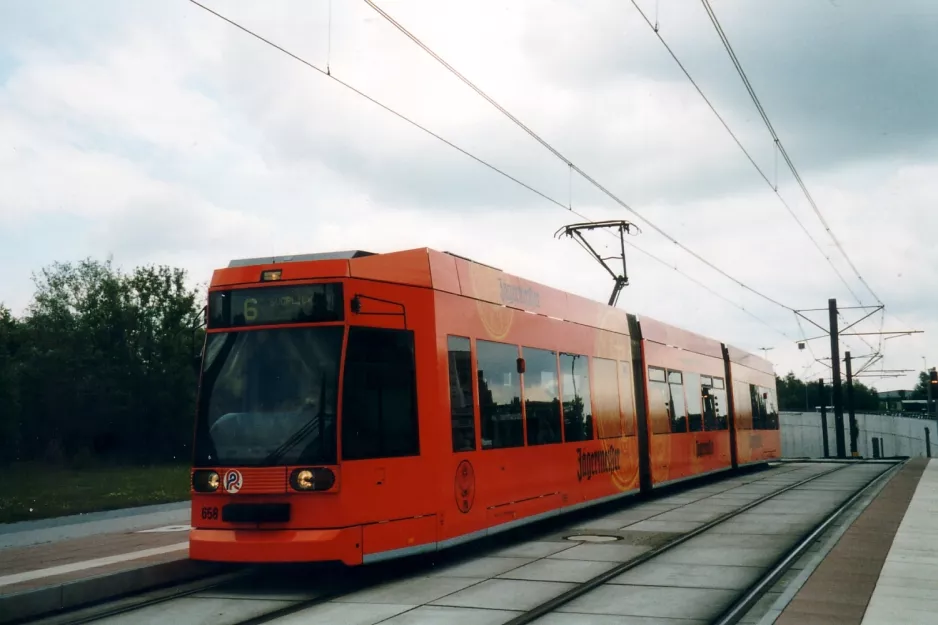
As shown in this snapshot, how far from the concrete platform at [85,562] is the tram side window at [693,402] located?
10616mm

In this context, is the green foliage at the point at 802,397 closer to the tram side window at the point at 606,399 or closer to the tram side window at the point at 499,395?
the tram side window at the point at 606,399

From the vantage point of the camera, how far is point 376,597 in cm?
880

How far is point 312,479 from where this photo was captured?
9.08 meters

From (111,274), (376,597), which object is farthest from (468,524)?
(111,274)

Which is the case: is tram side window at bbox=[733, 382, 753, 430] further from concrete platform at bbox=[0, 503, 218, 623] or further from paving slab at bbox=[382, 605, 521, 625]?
paving slab at bbox=[382, 605, 521, 625]

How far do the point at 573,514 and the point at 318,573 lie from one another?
6.36 meters

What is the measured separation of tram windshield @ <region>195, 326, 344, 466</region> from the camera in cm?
918

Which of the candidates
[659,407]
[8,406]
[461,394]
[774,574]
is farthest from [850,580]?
[8,406]

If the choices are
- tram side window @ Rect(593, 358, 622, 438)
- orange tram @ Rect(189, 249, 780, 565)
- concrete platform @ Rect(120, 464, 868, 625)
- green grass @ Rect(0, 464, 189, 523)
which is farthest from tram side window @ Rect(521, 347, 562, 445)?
green grass @ Rect(0, 464, 189, 523)

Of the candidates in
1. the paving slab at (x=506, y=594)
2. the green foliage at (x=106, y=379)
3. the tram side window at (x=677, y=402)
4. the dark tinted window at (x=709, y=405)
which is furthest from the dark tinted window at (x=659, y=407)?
the green foliage at (x=106, y=379)

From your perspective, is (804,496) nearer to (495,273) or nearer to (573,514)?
(573,514)

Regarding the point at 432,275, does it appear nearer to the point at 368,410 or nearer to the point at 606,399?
the point at 368,410

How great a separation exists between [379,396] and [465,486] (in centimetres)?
170

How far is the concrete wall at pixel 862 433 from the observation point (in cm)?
6844
